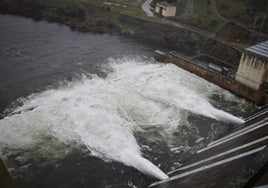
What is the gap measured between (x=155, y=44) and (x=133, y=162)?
2588cm

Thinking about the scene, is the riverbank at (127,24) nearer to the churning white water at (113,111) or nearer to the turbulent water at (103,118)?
the turbulent water at (103,118)

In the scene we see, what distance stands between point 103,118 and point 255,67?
14.3 meters

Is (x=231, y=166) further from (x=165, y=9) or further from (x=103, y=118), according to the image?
(x=165, y=9)

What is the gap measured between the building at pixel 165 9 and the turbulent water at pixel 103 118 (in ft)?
52.5

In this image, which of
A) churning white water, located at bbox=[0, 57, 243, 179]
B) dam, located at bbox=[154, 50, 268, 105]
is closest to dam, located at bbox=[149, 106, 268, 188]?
churning white water, located at bbox=[0, 57, 243, 179]

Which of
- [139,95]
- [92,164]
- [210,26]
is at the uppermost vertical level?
[210,26]

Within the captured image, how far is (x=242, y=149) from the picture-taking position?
46.3 feet

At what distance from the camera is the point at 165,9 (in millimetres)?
46344

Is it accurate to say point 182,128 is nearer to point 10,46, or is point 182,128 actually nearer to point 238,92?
point 238,92

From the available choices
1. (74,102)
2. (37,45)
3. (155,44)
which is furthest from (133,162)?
(155,44)

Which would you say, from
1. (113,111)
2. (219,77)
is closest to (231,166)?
(113,111)

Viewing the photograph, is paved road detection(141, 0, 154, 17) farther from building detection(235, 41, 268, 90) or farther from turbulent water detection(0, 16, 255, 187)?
building detection(235, 41, 268, 90)

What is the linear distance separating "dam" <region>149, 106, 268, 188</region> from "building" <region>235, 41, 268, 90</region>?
8.88m

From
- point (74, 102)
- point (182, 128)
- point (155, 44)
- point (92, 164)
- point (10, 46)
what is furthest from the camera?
point (155, 44)
